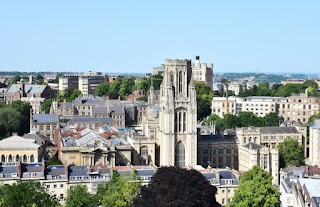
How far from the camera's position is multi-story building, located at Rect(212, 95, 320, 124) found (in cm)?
13275

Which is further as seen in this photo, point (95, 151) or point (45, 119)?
point (45, 119)

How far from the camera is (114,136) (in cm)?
8612

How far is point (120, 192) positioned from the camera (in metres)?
57.0

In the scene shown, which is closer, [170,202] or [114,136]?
[170,202]

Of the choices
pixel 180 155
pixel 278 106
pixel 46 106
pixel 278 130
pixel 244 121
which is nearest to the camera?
pixel 180 155

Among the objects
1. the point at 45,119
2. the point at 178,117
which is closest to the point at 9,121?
the point at 45,119

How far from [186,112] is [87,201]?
2781 centimetres

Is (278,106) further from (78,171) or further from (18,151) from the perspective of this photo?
(78,171)

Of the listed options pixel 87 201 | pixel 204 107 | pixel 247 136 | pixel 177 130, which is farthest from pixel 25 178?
pixel 204 107

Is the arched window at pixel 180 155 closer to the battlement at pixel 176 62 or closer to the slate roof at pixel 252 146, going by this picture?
the slate roof at pixel 252 146

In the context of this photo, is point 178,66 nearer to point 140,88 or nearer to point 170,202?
point 170,202

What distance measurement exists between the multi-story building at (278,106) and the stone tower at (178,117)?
191ft

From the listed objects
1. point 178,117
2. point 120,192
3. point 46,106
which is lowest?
point 120,192

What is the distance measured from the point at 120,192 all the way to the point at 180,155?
25.3 m
